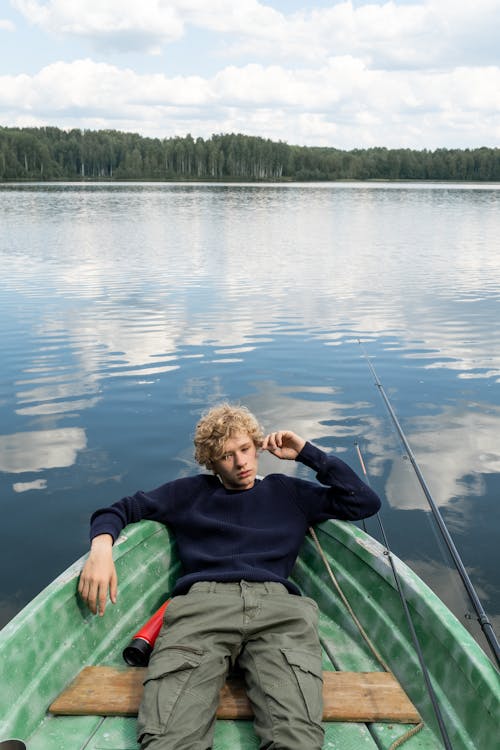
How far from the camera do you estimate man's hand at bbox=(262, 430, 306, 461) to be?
433 centimetres

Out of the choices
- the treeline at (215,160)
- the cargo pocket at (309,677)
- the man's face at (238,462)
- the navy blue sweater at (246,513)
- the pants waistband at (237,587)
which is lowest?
the cargo pocket at (309,677)

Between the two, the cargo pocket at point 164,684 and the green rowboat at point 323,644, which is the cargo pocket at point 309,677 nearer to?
the green rowboat at point 323,644

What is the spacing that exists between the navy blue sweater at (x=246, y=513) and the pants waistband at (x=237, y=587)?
114 millimetres

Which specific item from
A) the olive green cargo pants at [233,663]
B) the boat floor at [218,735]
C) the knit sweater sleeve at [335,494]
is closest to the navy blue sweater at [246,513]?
the knit sweater sleeve at [335,494]

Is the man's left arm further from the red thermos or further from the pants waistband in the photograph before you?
the red thermos

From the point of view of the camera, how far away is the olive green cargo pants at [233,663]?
2.90 meters

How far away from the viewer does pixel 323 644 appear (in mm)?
4051

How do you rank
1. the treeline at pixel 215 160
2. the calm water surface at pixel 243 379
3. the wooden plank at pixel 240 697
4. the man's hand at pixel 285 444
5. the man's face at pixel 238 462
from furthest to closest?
the treeline at pixel 215 160 → the calm water surface at pixel 243 379 → the man's hand at pixel 285 444 → the man's face at pixel 238 462 → the wooden plank at pixel 240 697

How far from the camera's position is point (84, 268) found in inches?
872

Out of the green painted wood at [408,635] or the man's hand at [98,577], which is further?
the man's hand at [98,577]

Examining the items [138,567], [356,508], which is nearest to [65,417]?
[138,567]

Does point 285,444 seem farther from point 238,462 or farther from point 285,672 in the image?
point 285,672

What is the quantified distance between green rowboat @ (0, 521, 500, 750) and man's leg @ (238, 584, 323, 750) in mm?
327

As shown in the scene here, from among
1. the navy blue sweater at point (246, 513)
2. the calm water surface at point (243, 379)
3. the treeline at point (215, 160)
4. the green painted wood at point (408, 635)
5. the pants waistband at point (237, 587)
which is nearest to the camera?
the green painted wood at point (408, 635)
